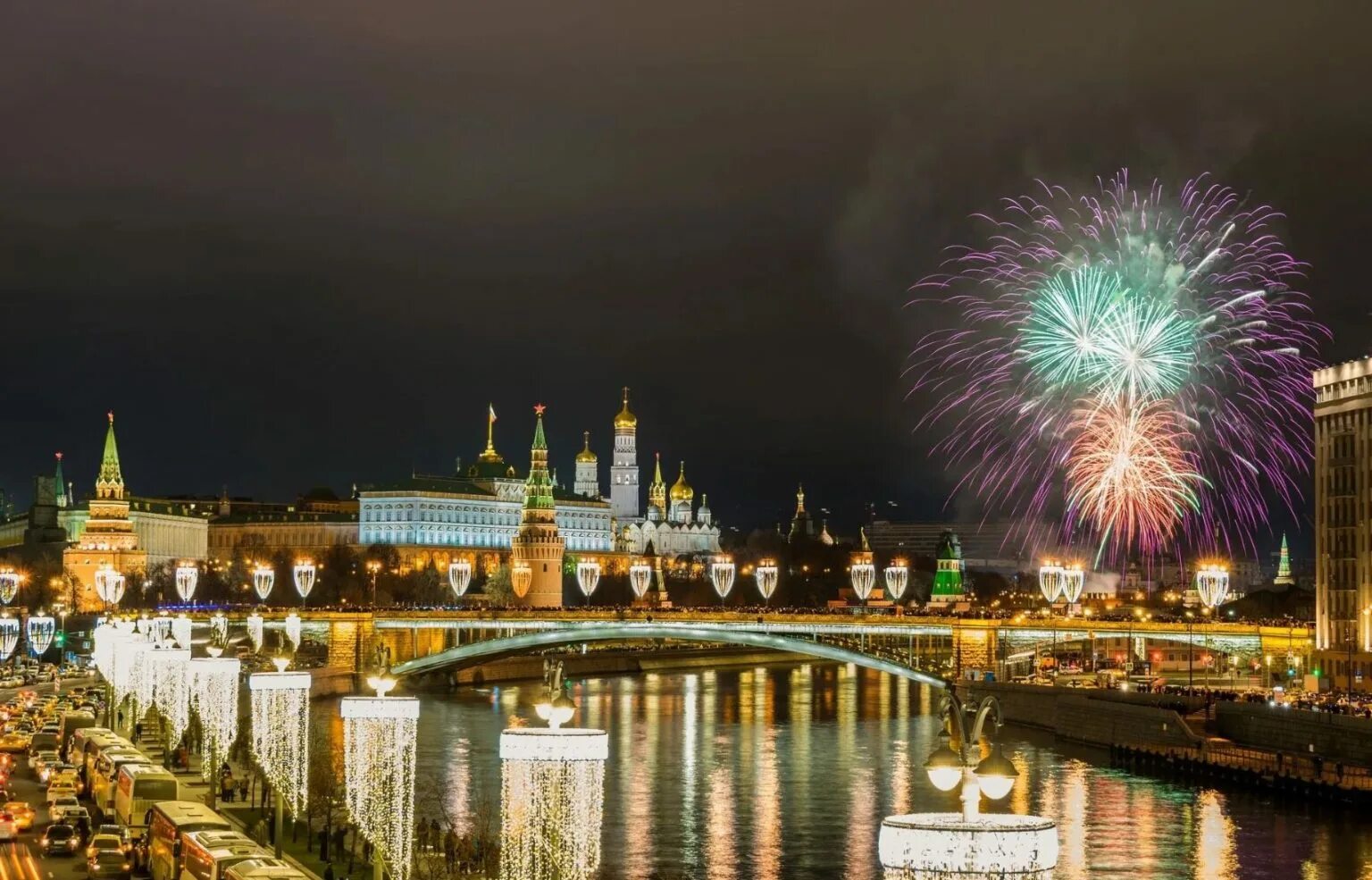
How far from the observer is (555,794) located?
63.4 feet

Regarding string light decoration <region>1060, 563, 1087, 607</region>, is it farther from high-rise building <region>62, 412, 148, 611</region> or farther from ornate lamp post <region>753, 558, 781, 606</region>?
high-rise building <region>62, 412, 148, 611</region>

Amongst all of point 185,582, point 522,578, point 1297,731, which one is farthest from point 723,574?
point 1297,731

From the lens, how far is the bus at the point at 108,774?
116 ft

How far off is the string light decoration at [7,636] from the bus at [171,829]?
52441 mm

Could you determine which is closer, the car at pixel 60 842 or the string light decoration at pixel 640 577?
the car at pixel 60 842

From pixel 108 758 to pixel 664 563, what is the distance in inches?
5344

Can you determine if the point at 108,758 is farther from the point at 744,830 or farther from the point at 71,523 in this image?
the point at 71,523

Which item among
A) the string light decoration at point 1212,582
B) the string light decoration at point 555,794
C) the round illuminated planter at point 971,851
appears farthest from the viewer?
the string light decoration at point 1212,582

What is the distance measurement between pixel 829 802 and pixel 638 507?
150565 millimetres

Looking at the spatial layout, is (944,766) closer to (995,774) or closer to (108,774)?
(995,774)

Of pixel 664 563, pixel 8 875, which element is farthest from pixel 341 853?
pixel 664 563

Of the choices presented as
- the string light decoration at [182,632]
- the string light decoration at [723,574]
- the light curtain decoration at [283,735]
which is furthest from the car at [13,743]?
the string light decoration at [723,574]

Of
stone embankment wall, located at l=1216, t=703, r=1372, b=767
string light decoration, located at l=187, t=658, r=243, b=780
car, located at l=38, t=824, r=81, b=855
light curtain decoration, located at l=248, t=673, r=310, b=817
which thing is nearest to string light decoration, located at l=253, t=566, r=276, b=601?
stone embankment wall, located at l=1216, t=703, r=1372, b=767

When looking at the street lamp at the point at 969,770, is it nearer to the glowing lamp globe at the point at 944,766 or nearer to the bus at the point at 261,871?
the glowing lamp globe at the point at 944,766
